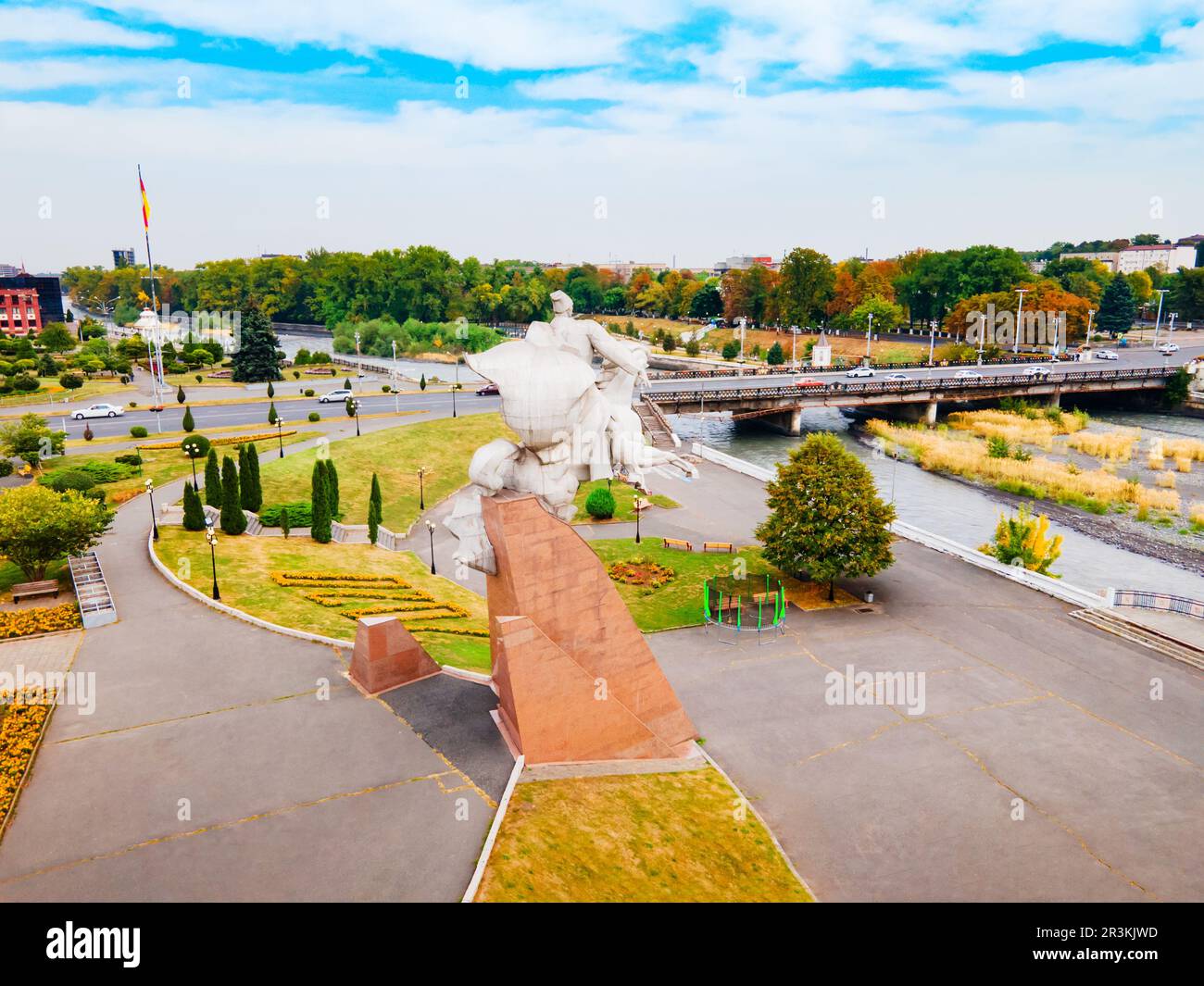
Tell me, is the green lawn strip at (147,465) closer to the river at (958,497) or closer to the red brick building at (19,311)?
the river at (958,497)

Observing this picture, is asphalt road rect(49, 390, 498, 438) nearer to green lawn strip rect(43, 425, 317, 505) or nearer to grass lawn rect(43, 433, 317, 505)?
green lawn strip rect(43, 425, 317, 505)

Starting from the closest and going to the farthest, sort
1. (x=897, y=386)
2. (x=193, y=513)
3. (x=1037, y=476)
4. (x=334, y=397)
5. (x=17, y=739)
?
(x=17, y=739) → (x=193, y=513) → (x=1037, y=476) → (x=334, y=397) → (x=897, y=386)

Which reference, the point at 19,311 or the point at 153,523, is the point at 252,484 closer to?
the point at 153,523

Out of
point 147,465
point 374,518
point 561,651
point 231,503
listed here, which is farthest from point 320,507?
point 561,651

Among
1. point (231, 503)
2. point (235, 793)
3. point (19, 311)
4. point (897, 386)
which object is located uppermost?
point (19, 311)

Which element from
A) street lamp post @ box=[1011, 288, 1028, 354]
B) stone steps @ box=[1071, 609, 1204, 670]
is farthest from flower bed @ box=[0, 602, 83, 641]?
street lamp post @ box=[1011, 288, 1028, 354]

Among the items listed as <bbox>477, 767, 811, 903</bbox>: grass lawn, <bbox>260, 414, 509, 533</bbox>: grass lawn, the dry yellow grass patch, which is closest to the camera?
<bbox>477, 767, 811, 903</bbox>: grass lawn
